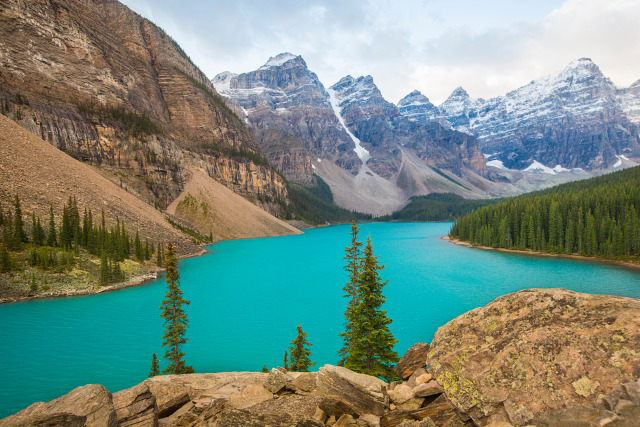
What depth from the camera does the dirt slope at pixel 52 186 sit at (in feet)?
150

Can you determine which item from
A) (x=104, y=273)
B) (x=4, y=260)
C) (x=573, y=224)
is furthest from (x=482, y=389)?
(x=573, y=224)

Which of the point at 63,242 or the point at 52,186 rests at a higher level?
the point at 52,186

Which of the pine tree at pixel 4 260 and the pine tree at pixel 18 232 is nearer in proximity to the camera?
the pine tree at pixel 4 260

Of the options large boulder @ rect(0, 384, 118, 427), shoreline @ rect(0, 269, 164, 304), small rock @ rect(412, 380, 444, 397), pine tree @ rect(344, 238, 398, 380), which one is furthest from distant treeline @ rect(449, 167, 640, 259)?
large boulder @ rect(0, 384, 118, 427)

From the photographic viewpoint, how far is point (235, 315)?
1200 inches

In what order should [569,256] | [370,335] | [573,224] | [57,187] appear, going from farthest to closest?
[573,224] < [569,256] < [57,187] < [370,335]

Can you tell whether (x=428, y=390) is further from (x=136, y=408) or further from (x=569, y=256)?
(x=569, y=256)

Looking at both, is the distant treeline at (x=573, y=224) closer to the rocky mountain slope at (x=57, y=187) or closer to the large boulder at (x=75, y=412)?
the rocky mountain slope at (x=57, y=187)

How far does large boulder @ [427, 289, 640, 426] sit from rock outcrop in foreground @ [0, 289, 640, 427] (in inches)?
0.8

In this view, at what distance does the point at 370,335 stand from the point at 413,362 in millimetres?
4783

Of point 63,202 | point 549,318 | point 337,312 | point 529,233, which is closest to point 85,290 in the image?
point 63,202

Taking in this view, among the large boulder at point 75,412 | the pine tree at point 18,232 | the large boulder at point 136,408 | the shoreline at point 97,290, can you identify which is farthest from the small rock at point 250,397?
the pine tree at point 18,232

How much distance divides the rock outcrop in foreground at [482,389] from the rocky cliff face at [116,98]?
90119mm

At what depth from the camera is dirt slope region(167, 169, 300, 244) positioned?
96.4 m
